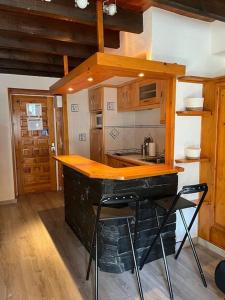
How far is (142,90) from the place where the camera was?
3666 mm

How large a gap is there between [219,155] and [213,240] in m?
0.98

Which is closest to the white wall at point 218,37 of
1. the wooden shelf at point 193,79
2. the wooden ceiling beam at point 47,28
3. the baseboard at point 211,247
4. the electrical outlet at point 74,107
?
the wooden shelf at point 193,79

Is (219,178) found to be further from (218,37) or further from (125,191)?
(218,37)

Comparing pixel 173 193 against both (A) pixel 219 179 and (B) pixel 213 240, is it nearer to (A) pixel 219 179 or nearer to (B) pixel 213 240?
(A) pixel 219 179

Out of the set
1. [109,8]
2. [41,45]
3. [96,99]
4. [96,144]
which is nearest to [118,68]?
[109,8]

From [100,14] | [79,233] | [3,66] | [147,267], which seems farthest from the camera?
[3,66]

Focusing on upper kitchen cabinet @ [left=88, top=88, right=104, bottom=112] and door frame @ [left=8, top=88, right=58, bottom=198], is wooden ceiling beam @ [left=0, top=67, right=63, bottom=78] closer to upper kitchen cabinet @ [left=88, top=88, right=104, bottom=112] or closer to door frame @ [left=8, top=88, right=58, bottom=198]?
door frame @ [left=8, top=88, right=58, bottom=198]

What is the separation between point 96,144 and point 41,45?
2251mm

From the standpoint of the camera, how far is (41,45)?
3023 millimetres

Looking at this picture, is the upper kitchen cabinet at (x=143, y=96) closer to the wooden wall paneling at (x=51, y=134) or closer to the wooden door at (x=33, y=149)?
the wooden wall paneling at (x=51, y=134)

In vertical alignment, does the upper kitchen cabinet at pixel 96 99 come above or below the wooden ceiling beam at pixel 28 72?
below

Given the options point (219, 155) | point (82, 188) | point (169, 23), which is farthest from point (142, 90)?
point (82, 188)

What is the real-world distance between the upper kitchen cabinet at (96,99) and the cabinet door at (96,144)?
1.48 feet

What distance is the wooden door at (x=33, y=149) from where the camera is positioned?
15.1 ft
